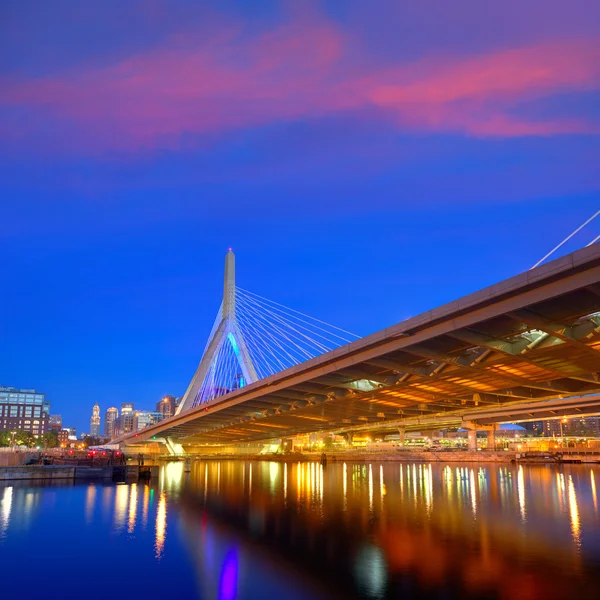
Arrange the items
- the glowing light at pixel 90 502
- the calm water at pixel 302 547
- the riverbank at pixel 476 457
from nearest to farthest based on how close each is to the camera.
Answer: the calm water at pixel 302 547
the glowing light at pixel 90 502
the riverbank at pixel 476 457

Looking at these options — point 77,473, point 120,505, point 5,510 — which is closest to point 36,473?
point 77,473

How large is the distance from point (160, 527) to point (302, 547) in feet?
24.0

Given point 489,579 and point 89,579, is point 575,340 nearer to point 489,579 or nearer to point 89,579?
point 489,579

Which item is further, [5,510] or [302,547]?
[5,510]

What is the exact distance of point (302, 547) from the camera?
18.1 metres

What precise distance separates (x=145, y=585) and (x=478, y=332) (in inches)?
591

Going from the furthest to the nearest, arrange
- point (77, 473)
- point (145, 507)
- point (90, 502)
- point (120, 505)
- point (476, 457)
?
point (476, 457)
point (77, 473)
point (90, 502)
point (120, 505)
point (145, 507)

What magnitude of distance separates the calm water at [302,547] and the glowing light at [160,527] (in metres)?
0.10

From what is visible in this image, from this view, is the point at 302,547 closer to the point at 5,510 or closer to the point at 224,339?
the point at 5,510

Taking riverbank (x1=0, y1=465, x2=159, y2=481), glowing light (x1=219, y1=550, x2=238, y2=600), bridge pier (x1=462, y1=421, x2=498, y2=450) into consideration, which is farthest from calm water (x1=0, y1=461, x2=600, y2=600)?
bridge pier (x1=462, y1=421, x2=498, y2=450)

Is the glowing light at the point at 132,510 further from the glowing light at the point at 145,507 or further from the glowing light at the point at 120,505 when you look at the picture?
the glowing light at the point at 145,507

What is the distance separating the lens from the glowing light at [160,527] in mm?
18125

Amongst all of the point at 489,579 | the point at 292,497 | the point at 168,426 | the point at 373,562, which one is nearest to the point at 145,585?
the point at 373,562

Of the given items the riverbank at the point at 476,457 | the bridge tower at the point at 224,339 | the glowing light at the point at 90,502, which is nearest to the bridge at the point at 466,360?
the bridge tower at the point at 224,339
